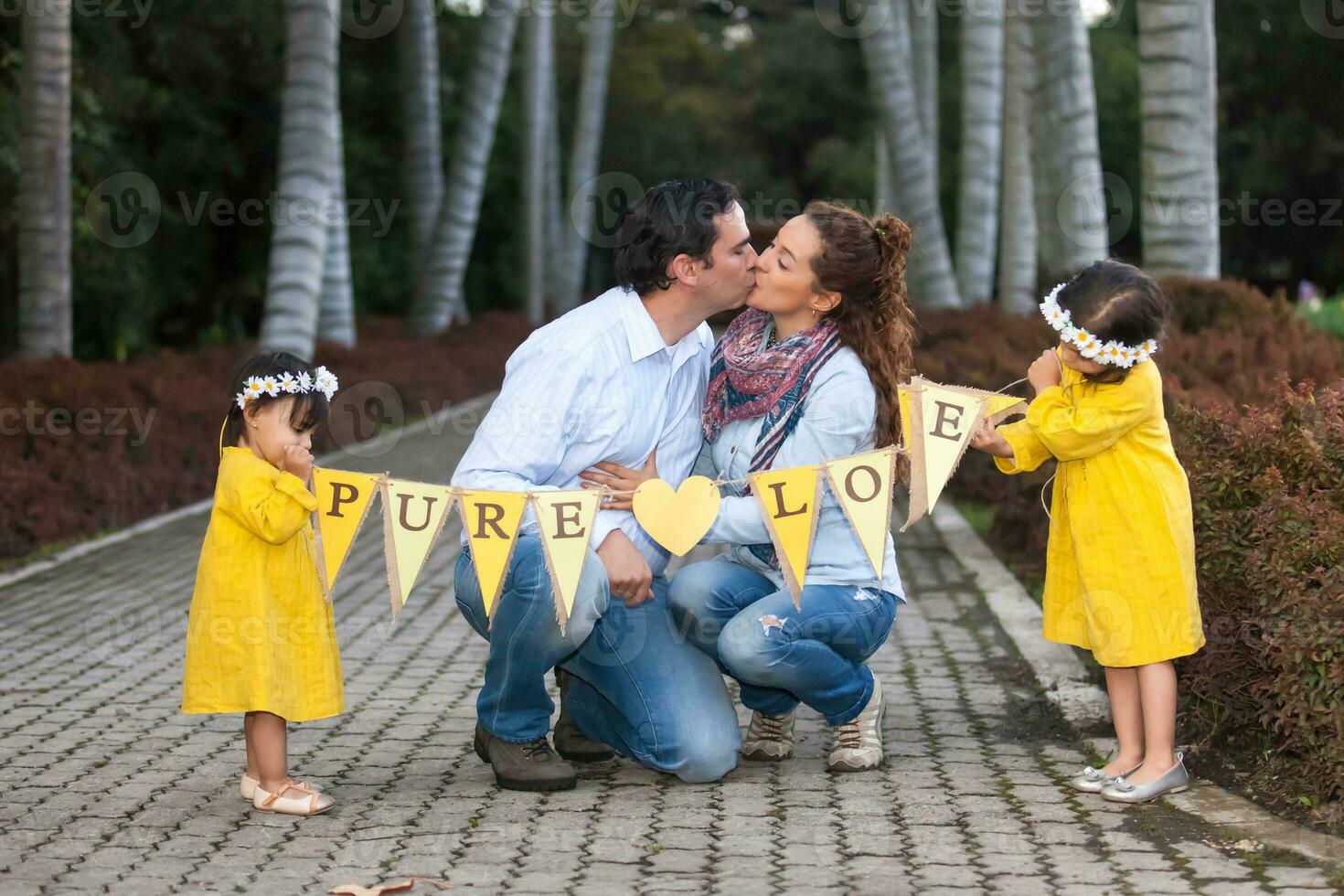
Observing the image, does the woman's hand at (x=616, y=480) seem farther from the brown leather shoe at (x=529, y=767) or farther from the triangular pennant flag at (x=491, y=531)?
the brown leather shoe at (x=529, y=767)

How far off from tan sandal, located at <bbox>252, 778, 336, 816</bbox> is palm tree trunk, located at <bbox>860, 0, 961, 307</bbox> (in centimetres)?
1706

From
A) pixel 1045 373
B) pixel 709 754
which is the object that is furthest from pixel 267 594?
pixel 1045 373

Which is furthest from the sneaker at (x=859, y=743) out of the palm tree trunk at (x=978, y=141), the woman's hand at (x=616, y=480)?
the palm tree trunk at (x=978, y=141)

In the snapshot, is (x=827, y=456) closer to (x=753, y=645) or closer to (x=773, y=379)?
(x=773, y=379)

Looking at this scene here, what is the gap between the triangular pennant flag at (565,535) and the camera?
4.90 m

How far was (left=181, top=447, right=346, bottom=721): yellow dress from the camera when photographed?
4.81 m

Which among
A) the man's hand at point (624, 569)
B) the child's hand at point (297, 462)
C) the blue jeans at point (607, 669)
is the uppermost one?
the child's hand at point (297, 462)

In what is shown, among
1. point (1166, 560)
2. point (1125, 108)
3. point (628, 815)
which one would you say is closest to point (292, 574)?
point (628, 815)

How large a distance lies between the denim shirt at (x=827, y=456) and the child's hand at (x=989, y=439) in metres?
0.36

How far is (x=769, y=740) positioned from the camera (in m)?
5.62

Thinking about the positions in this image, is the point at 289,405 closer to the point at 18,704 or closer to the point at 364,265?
the point at 18,704

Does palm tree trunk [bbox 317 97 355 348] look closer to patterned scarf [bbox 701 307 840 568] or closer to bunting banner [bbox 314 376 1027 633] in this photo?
patterned scarf [bbox 701 307 840 568]

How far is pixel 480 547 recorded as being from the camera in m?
4.91

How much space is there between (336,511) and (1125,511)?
2.38 meters
